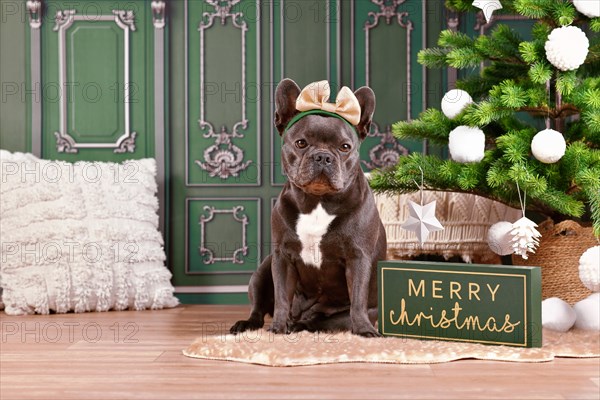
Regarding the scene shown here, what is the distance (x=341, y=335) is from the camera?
171 centimetres

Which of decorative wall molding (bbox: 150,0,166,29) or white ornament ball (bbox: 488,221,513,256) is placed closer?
white ornament ball (bbox: 488,221,513,256)

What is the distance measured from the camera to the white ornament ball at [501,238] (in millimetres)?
1955

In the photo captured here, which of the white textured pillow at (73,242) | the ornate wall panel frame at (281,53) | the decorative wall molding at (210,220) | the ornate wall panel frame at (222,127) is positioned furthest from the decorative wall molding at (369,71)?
the white textured pillow at (73,242)

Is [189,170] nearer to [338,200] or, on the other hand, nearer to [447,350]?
[338,200]

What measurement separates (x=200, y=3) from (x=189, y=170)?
2.52 ft

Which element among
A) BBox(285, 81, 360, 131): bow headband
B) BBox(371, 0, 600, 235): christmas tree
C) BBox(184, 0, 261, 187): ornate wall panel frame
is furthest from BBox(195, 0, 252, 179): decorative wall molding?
BBox(285, 81, 360, 131): bow headband

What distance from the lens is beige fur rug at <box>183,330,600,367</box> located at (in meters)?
1.51

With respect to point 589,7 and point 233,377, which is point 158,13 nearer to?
point 589,7

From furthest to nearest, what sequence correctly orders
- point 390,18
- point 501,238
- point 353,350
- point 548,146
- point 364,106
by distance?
point 390,18, point 501,238, point 548,146, point 364,106, point 353,350

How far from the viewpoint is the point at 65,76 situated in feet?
9.71

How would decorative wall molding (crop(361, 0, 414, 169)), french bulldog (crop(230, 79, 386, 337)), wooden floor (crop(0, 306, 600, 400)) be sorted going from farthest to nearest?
1. decorative wall molding (crop(361, 0, 414, 169))
2. french bulldog (crop(230, 79, 386, 337))
3. wooden floor (crop(0, 306, 600, 400))

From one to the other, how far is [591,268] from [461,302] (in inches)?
19.7

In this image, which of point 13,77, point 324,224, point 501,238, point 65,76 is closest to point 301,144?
point 324,224

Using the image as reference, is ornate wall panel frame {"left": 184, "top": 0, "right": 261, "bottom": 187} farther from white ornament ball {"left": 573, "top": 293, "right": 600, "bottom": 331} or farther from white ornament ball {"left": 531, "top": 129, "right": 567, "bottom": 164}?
white ornament ball {"left": 573, "top": 293, "right": 600, "bottom": 331}
